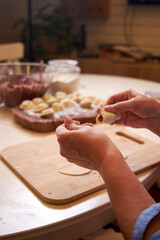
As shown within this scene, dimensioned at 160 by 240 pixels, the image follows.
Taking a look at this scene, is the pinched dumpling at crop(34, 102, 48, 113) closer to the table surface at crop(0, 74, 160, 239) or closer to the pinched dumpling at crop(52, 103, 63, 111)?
the pinched dumpling at crop(52, 103, 63, 111)

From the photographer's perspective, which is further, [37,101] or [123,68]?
[123,68]

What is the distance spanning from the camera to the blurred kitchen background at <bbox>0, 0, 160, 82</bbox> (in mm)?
3621

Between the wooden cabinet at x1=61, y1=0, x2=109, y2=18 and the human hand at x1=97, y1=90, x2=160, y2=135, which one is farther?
the wooden cabinet at x1=61, y1=0, x2=109, y2=18

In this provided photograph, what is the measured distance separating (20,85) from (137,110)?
0.70 meters

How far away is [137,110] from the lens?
983 mm

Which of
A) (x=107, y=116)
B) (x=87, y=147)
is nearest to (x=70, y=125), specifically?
(x=87, y=147)

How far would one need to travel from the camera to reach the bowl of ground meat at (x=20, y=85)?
55.5 inches

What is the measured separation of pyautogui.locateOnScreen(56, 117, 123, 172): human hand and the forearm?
0.02 meters

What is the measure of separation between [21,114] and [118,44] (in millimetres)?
3081

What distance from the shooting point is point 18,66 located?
164 cm

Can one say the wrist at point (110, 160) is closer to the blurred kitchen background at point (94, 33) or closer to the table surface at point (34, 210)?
the table surface at point (34, 210)

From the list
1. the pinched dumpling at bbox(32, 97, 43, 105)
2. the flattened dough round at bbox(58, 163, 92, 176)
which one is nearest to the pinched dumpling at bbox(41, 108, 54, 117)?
the pinched dumpling at bbox(32, 97, 43, 105)

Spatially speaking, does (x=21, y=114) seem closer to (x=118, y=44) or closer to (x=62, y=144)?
(x=62, y=144)

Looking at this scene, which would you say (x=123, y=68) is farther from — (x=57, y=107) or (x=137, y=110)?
(x=137, y=110)
